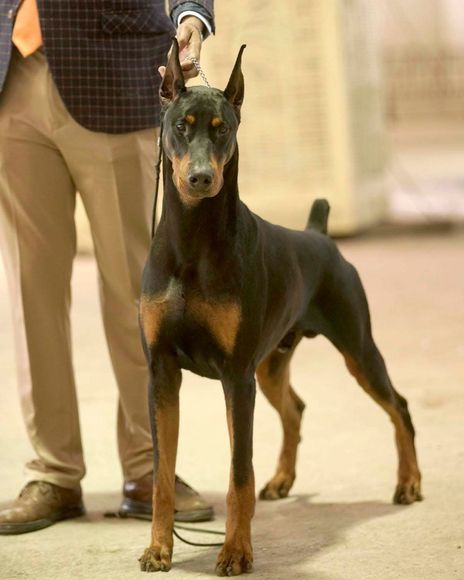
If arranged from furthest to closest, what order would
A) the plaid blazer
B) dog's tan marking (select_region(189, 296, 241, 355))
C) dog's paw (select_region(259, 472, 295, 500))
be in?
dog's paw (select_region(259, 472, 295, 500))
the plaid blazer
dog's tan marking (select_region(189, 296, 241, 355))

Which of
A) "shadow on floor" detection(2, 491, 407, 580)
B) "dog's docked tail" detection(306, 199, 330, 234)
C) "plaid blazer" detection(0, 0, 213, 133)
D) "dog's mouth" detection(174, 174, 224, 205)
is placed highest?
"plaid blazer" detection(0, 0, 213, 133)

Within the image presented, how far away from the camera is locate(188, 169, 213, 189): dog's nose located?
269 centimetres

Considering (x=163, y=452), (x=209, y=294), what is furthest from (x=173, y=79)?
(x=163, y=452)

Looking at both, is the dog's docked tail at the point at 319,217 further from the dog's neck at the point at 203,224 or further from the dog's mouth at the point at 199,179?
the dog's mouth at the point at 199,179

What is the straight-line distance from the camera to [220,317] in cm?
290

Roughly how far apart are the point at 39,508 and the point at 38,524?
4 cm

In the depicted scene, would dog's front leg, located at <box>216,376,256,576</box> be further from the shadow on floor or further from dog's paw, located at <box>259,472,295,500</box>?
dog's paw, located at <box>259,472,295,500</box>

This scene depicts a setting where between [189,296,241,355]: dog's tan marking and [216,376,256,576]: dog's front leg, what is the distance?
0.10 m

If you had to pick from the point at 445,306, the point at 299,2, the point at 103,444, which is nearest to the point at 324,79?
the point at 299,2

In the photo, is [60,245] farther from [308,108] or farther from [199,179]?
[308,108]

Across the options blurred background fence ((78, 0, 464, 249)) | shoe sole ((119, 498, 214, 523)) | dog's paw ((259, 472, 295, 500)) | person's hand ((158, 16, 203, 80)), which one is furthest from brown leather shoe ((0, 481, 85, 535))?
blurred background fence ((78, 0, 464, 249))

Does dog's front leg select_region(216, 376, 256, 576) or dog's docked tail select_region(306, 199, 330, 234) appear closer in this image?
dog's front leg select_region(216, 376, 256, 576)

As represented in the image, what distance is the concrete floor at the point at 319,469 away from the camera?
10.1ft

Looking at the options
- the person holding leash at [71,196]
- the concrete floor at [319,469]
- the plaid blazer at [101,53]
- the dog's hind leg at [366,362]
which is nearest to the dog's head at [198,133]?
the person holding leash at [71,196]
